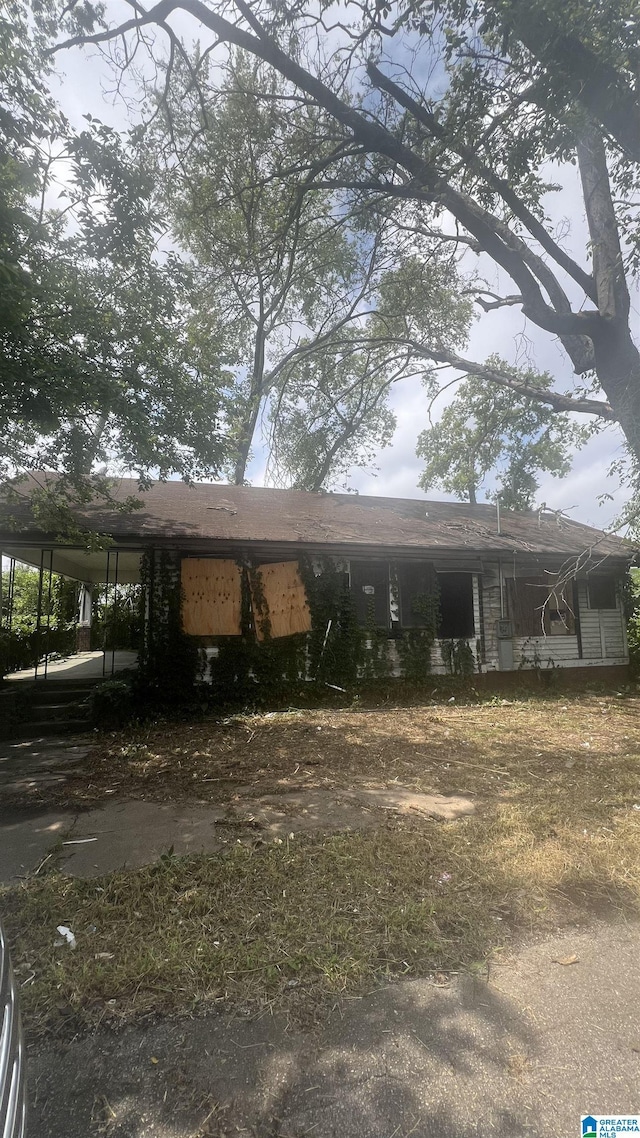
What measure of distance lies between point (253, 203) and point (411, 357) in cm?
351

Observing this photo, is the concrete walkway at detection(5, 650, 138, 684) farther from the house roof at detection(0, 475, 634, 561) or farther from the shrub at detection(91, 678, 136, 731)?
the house roof at detection(0, 475, 634, 561)

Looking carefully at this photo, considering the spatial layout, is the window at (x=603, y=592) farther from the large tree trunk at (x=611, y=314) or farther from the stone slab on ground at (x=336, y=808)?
the stone slab on ground at (x=336, y=808)

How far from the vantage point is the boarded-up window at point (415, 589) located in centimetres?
1193

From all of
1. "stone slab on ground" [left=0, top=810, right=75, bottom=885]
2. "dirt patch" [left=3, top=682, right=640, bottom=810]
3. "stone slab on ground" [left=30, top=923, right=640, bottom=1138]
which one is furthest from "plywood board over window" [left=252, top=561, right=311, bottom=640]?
"stone slab on ground" [left=30, top=923, right=640, bottom=1138]

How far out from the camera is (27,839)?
4270mm

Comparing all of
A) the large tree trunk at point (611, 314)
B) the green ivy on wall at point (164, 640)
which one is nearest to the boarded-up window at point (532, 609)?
the large tree trunk at point (611, 314)

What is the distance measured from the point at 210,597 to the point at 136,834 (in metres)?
6.29

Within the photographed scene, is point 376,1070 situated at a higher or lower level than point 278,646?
lower

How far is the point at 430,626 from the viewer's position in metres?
11.9

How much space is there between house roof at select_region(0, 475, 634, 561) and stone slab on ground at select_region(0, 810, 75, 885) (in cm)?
510

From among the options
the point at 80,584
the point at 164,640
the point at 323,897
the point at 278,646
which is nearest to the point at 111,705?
the point at 164,640

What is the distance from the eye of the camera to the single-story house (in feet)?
33.3

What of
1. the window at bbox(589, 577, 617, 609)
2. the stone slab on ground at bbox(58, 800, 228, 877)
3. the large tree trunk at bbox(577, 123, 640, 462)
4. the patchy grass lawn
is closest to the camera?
the patchy grass lawn

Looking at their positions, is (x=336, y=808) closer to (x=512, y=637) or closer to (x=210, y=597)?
(x=210, y=597)
